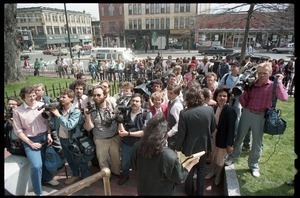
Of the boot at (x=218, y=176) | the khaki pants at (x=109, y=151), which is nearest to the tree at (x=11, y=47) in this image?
the khaki pants at (x=109, y=151)

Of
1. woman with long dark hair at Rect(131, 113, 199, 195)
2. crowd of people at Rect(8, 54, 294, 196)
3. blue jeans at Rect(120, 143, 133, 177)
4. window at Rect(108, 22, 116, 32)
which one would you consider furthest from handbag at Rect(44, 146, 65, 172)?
window at Rect(108, 22, 116, 32)

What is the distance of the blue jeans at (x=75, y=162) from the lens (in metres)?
3.53

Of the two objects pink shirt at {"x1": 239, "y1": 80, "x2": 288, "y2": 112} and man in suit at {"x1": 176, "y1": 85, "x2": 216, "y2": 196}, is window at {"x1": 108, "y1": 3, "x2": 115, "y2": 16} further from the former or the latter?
man in suit at {"x1": 176, "y1": 85, "x2": 216, "y2": 196}

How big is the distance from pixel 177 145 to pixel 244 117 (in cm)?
130

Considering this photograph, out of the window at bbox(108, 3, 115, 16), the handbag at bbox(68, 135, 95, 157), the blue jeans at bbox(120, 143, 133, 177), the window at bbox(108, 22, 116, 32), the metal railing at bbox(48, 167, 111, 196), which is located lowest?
the blue jeans at bbox(120, 143, 133, 177)

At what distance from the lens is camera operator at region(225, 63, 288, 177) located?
10.3ft

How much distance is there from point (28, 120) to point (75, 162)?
112cm

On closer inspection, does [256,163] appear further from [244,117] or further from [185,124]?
[185,124]

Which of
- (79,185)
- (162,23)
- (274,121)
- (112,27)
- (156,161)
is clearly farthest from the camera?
(112,27)

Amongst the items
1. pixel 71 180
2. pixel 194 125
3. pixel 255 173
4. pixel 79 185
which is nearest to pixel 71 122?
pixel 71 180

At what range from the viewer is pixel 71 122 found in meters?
3.18

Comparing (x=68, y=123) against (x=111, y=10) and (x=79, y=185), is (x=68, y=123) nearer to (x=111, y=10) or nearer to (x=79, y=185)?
(x=79, y=185)

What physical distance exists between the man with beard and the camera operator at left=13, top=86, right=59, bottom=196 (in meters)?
0.70

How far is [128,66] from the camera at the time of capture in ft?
45.8
